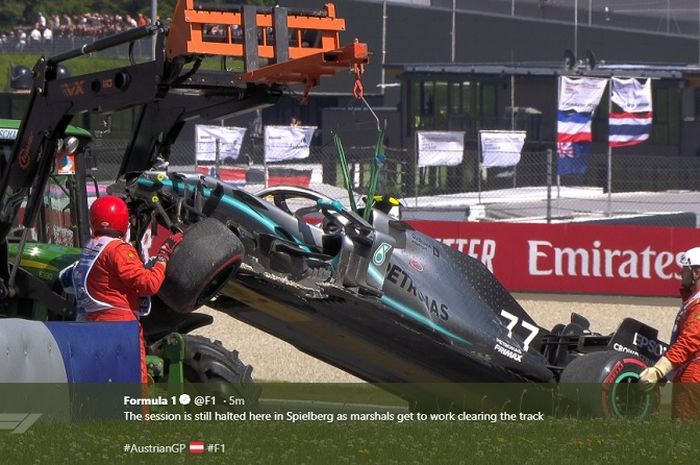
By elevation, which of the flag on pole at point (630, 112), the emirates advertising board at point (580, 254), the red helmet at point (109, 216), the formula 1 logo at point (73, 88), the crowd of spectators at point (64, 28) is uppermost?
the crowd of spectators at point (64, 28)

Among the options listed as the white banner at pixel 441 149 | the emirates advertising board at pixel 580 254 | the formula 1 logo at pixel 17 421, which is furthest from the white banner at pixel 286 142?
the formula 1 logo at pixel 17 421

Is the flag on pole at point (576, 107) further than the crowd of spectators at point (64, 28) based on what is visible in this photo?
No

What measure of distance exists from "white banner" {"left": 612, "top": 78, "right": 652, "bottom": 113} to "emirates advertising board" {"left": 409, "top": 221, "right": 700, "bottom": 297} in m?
7.74

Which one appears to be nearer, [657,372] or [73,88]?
[657,372]

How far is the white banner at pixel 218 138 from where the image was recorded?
25500 mm

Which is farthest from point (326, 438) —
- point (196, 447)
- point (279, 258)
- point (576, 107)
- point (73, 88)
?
point (576, 107)

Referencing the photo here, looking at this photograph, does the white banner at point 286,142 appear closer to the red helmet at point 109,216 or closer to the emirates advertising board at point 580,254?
the emirates advertising board at point 580,254

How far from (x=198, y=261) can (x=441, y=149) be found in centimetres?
1835

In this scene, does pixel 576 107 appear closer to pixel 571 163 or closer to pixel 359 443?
pixel 571 163

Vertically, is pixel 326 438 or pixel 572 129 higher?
pixel 572 129

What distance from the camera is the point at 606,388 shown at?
890 centimetres

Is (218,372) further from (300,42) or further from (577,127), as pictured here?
(577,127)

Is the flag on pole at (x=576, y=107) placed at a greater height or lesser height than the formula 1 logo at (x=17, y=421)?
greater

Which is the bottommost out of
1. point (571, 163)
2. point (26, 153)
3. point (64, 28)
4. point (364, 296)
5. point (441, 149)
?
point (571, 163)
